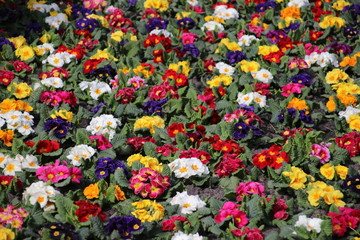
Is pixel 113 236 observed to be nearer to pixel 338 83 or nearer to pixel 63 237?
pixel 63 237

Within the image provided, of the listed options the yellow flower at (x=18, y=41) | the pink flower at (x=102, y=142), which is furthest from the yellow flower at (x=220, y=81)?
the yellow flower at (x=18, y=41)

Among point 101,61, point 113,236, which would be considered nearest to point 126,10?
point 101,61

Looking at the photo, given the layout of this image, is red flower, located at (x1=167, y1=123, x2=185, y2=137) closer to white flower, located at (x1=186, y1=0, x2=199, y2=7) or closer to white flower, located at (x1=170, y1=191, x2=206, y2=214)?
white flower, located at (x1=170, y1=191, x2=206, y2=214)

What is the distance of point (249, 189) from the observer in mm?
4035

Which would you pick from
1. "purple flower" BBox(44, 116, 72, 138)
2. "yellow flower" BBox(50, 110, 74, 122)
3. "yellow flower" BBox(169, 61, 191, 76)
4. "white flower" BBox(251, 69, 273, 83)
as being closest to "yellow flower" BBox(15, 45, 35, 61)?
"yellow flower" BBox(50, 110, 74, 122)

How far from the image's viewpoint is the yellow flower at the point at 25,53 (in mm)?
5504

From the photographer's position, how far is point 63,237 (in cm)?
346

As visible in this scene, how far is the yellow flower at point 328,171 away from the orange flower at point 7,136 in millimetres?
2317

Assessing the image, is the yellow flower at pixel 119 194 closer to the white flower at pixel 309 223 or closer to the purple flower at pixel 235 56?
the white flower at pixel 309 223

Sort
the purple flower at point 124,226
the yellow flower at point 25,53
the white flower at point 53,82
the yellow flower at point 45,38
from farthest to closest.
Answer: the yellow flower at point 45,38, the yellow flower at point 25,53, the white flower at point 53,82, the purple flower at point 124,226

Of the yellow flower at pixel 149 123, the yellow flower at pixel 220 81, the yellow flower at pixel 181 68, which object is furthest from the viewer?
the yellow flower at pixel 181 68

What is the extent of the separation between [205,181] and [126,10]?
2.95 meters

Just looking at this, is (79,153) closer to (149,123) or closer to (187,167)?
(149,123)

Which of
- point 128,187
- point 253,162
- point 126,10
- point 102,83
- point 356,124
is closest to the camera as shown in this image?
point 128,187
